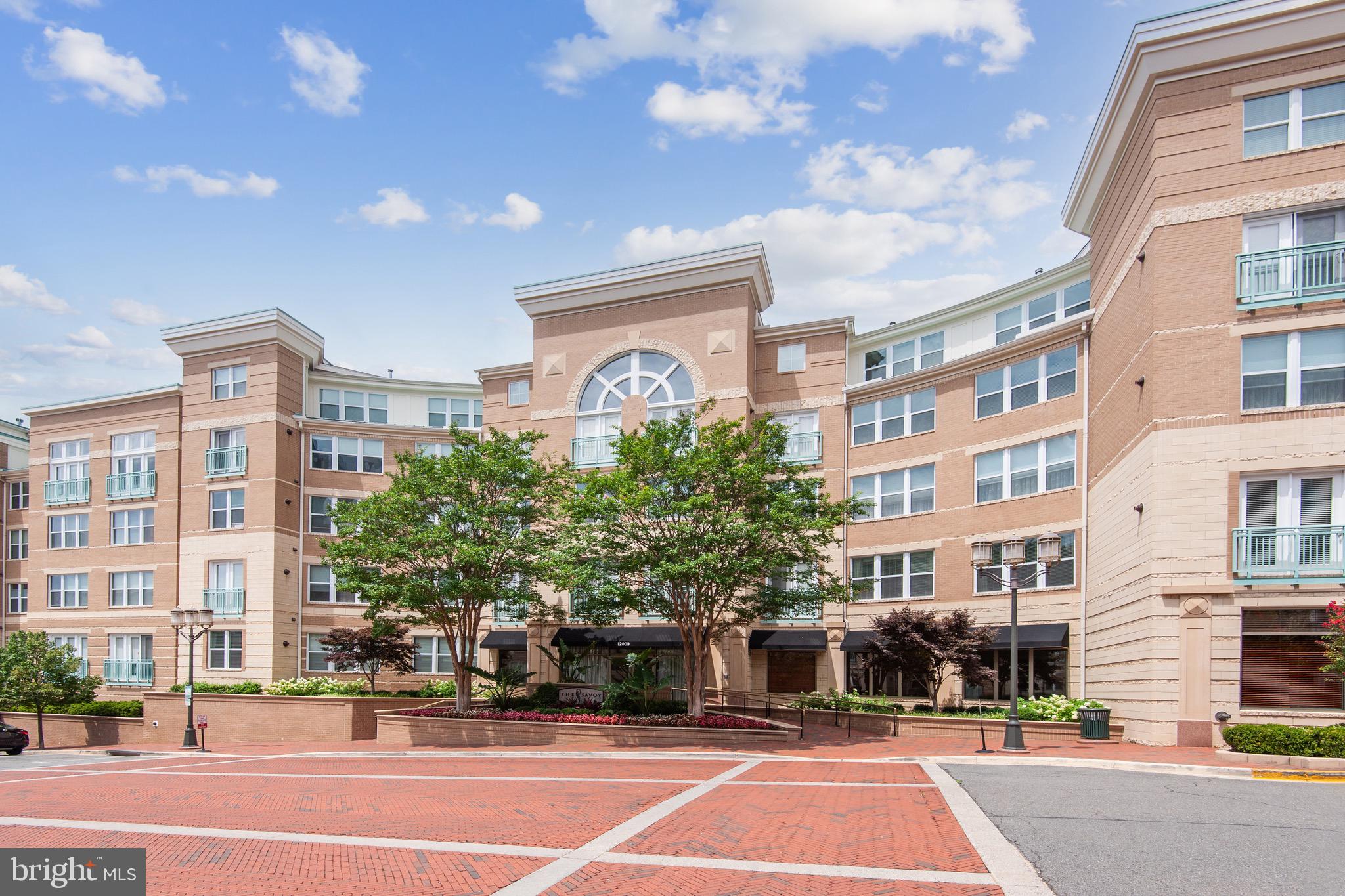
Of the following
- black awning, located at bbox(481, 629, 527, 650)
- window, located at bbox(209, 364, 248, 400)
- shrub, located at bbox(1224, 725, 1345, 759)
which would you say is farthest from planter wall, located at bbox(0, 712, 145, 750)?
shrub, located at bbox(1224, 725, 1345, 759)

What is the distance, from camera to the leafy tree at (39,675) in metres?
34.5

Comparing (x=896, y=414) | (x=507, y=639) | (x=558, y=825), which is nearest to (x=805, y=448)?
(x=896, y=414)

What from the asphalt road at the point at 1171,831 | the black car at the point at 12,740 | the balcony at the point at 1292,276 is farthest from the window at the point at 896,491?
the black car at the point at 12,740

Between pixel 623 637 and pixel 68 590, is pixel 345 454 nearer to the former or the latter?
pixel 68 590

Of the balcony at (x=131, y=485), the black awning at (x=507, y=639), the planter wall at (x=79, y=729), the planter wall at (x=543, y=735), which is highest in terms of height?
the balcony at (x=131, y=485)

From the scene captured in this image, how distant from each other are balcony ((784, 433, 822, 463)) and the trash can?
1360 cm

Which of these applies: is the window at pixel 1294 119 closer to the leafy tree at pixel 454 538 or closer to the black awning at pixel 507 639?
the leafy tree at pixel 454 538

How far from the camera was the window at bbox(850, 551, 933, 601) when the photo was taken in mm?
→ 30906

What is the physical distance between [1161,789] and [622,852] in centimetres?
818

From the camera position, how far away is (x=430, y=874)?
940 cm

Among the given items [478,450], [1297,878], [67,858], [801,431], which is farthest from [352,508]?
[1297,878]

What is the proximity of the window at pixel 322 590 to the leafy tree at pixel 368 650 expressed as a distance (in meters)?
4.49

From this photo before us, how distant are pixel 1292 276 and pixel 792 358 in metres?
16.7

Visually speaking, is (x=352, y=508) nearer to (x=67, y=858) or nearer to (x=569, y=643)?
(x=569, y=643)
